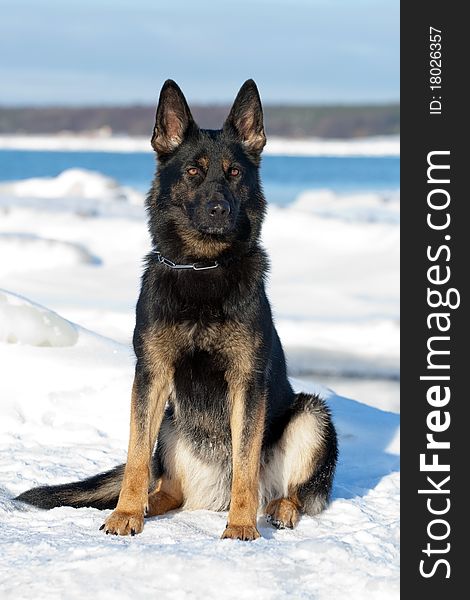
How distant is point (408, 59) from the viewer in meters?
5.00

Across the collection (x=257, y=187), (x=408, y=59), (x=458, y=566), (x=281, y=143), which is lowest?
(x=458, y=566)

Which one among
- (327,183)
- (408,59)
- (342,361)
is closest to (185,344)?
(408,59)

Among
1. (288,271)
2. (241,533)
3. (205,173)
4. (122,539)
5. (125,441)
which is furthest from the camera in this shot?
(288,271)

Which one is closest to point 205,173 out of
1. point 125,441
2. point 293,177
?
point 125,441

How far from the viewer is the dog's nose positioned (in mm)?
4297

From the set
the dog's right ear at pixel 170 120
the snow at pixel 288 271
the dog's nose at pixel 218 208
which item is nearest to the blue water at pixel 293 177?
the snow at pixel 288 271

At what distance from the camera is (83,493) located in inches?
180

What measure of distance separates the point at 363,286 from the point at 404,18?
8431mm

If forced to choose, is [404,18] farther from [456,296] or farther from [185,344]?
[185,344]

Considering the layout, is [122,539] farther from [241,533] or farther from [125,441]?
[125,441]

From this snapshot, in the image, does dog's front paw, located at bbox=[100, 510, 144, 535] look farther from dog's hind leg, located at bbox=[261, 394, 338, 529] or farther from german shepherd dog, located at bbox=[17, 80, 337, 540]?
dog's hind leg, located at bbox=[261, 394, 338, 529]

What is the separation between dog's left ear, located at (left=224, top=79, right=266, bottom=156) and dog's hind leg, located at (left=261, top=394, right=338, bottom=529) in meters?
1.35

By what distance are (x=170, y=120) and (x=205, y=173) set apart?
324 millimetres

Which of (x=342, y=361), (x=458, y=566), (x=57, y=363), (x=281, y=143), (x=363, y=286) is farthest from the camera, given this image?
(x=281, y=143)
